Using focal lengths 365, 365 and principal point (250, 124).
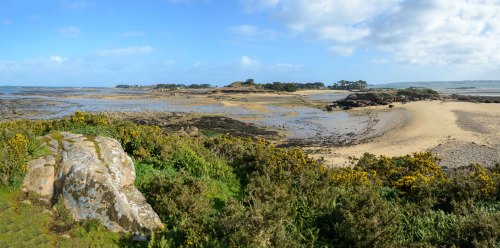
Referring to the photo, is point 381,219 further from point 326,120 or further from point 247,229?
point 326,120

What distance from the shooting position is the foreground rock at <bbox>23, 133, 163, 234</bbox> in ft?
24.8

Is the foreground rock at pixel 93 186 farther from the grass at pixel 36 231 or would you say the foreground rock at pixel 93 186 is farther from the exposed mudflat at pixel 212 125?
the exposed mudflat at pixel 212 125

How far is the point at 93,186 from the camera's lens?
7.83 m

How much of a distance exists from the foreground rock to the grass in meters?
0.29

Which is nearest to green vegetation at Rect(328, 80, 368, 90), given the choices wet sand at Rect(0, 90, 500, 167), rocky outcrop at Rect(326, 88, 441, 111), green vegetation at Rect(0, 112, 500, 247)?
rocky outcrop at Rect(326, 88, 441, 111)

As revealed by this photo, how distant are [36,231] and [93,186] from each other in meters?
1.33

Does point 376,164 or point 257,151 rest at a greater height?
point 257,151

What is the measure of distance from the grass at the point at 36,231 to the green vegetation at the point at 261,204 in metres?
0.02

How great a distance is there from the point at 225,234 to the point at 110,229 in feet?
8.13

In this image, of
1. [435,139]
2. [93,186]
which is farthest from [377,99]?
[93,186]

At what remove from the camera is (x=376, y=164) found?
601 inches

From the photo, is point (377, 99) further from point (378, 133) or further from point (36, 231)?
point (36, 231)

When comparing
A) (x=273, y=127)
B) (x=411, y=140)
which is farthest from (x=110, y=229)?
(x=273, y=127)

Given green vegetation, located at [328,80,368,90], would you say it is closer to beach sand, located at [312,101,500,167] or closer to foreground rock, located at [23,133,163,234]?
beach sand, located at [312,101,500,167]
